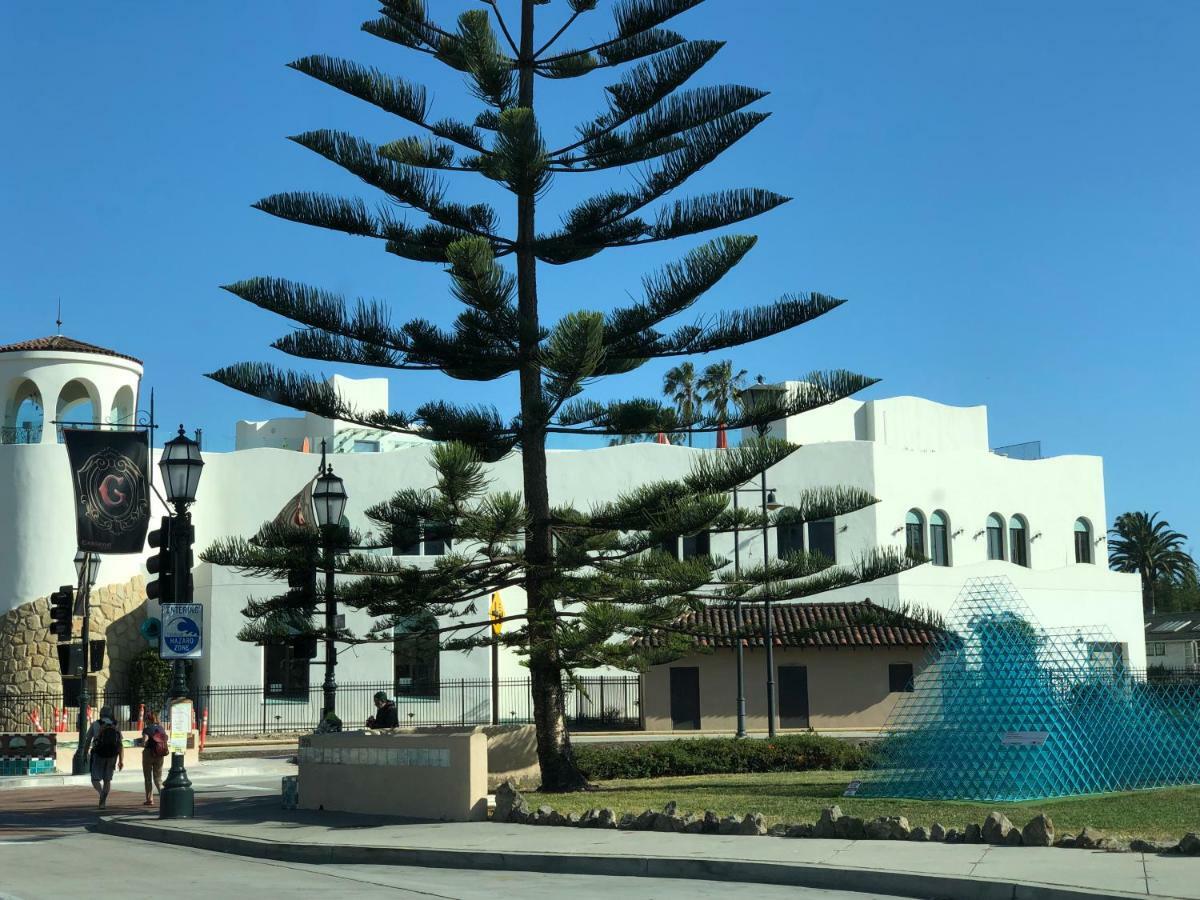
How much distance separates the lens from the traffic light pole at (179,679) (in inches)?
712

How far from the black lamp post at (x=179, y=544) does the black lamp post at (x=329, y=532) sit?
1885mm

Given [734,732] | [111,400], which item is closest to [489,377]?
[734,732]

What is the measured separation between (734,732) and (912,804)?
24.5 metres

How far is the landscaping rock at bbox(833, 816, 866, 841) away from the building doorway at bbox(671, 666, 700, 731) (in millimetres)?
28138

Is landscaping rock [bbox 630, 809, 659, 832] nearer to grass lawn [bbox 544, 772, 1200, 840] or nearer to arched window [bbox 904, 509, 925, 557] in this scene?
grass lawn [bbox 544, 772, 1200, 840]

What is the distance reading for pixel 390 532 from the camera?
66.5ft

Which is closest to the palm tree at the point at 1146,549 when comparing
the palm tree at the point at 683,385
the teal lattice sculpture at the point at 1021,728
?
the palm tree at the point at 683,385

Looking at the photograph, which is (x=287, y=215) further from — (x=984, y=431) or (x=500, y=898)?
(x=984, y=431)

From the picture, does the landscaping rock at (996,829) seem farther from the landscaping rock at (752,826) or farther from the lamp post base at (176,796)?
the lamp post base at (176,796)

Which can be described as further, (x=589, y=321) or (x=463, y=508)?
(x=463, y=508)

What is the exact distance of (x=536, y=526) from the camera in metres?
19.6

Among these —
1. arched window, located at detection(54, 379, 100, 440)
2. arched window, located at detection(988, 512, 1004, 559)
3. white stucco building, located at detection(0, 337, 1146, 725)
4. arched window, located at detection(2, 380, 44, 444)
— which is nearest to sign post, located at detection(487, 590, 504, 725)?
white stucco building, located at detection(0, 337, 1146, 725)

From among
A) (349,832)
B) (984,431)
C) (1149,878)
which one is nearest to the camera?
(1149,878)

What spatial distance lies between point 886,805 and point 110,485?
1996 centimetres
